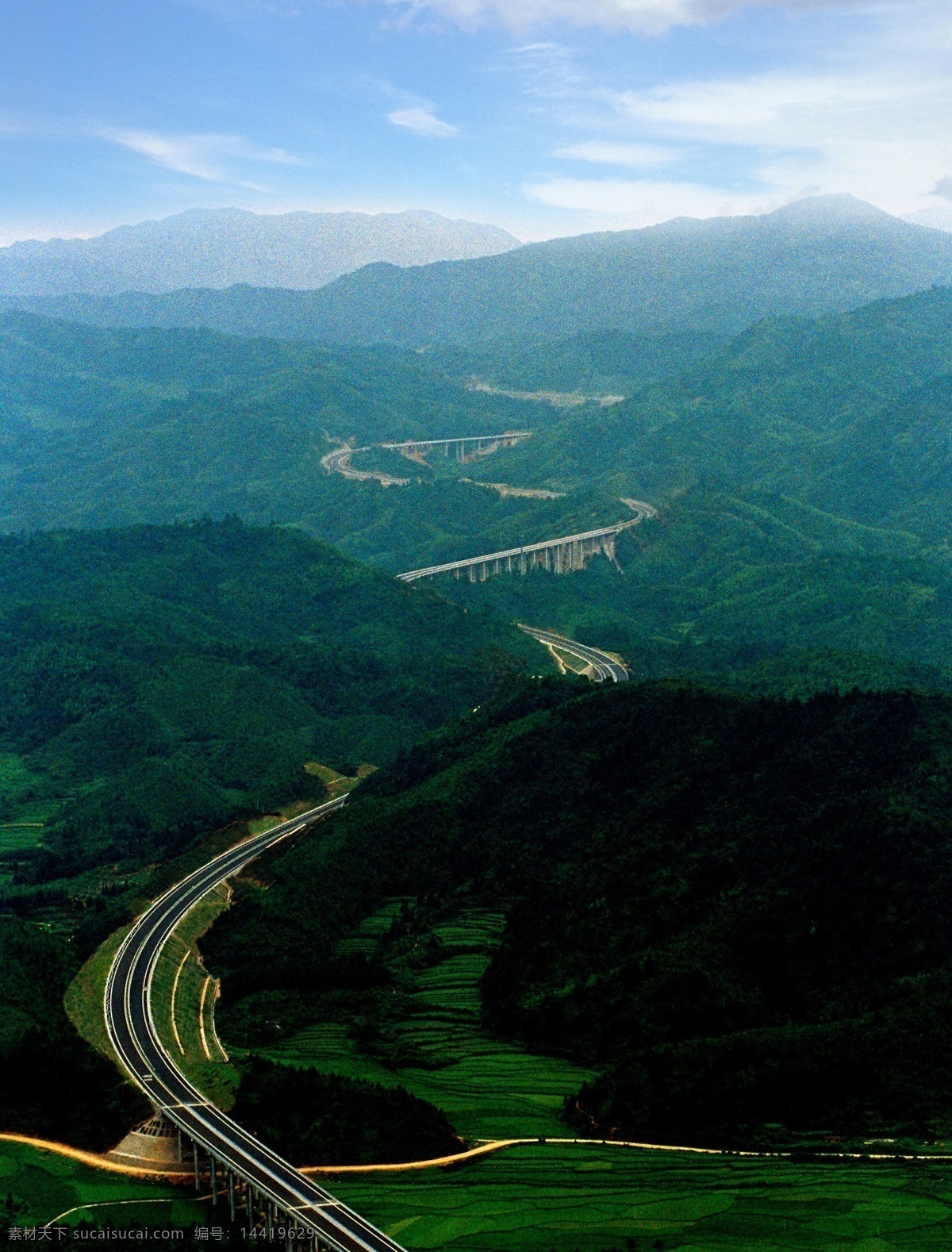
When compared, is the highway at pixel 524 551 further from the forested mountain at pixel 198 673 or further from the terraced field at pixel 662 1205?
the terraced field at pixel 662 1205

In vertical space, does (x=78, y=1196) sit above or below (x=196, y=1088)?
below

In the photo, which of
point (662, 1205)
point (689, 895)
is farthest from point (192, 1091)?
point (689, 895)

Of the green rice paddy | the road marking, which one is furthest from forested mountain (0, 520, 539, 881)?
the road marking

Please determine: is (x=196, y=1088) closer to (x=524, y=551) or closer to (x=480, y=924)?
(x=480, y=924)

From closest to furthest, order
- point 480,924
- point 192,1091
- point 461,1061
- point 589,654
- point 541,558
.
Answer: point 192,1091 < point 461,1061 < point 480,924 < point 589,654 < point 541,558

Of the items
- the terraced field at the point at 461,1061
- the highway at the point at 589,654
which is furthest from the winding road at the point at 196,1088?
the highway at the point at 589,654

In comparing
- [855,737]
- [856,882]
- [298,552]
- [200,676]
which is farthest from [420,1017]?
[298,552]
